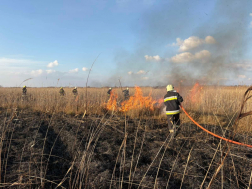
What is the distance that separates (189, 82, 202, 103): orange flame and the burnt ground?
4.40 m

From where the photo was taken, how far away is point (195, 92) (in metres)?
10.5

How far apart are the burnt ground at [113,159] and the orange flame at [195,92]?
440 centimetres

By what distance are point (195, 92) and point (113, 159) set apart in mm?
8437

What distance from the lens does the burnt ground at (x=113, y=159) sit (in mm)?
2733

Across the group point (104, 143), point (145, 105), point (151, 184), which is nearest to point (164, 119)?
point (145, 105)

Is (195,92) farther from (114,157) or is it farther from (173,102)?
Answer: (114,157)

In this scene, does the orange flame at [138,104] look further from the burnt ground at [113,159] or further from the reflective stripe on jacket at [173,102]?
the reflective stripe on jacket at [173,102]

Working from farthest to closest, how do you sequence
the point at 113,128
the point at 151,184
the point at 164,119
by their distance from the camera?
the point at 164,119
the point at 113,128
the point at 151,184

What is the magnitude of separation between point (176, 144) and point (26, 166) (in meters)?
3.64

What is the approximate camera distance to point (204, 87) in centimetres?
1059

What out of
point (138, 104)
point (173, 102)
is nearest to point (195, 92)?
point (138, 104)

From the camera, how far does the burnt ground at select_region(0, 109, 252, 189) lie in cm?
273

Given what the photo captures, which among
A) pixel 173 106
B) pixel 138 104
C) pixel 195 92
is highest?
pixel 195 92

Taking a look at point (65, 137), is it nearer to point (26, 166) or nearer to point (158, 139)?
point (26, 166)
